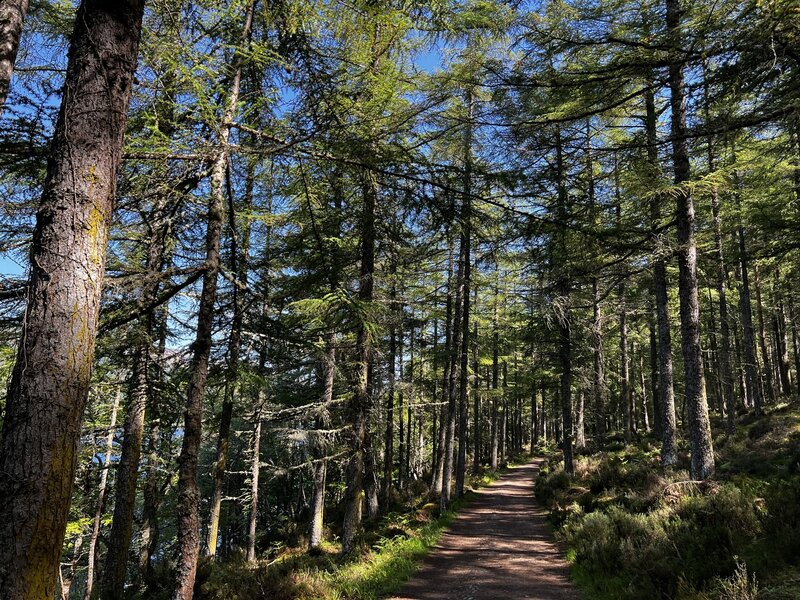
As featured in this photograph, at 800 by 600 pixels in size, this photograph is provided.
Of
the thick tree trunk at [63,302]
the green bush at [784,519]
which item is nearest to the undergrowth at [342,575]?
the thick tree trunk at [63,302]

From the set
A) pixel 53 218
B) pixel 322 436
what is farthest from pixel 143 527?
pixel 53 218

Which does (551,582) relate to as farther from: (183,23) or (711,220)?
(711,220)

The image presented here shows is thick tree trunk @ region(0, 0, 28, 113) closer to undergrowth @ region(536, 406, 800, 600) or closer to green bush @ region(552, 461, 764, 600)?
undergrowth @ region(536, 406, 800, 600)

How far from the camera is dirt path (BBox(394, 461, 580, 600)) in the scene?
754 centimetres

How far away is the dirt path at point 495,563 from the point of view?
754 centimetres

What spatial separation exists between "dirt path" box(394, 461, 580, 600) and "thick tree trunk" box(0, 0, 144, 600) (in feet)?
21.3

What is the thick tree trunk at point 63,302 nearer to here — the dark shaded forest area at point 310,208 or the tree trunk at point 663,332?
the dark shaded forest area at point 310,208

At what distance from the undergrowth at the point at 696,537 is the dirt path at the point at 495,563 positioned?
50cm

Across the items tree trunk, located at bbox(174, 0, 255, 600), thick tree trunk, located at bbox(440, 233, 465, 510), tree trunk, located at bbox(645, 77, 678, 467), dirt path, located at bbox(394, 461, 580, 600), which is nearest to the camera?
tree trunk, located at bbox(174, 0, 255, 600)

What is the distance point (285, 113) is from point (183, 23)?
165 centimetres

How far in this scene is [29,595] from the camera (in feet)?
8.12

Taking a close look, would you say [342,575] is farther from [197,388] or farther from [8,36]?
[8,36]

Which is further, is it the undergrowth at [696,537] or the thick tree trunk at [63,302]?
the undergrowth at [696,537]

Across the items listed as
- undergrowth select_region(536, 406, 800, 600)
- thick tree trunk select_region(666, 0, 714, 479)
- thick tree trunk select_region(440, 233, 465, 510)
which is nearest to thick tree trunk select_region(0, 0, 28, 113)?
undergrowth select_region(536, 406, 800, 600)
